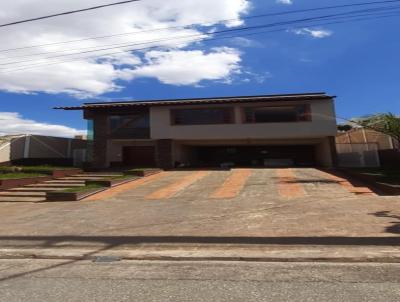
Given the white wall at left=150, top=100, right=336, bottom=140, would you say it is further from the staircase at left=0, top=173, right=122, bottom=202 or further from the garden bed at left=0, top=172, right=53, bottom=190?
the garden bed at left=0, top=172, right=53, bottom=190

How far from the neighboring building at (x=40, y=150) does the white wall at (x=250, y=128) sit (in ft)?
24.5

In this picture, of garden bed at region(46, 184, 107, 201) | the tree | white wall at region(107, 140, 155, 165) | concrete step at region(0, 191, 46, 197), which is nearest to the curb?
garden bed at region(46, 184, 107, 201)

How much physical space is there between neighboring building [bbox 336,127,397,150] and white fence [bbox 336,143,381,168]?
0.66 meters

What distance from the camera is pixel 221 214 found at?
39.2 ft

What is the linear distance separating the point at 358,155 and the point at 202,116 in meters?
11.3

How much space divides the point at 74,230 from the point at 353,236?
6.46m

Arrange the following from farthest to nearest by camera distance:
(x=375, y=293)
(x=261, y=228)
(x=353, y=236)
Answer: (x=261, y=228)
(x=353, y=236)
(x=375, y=293)

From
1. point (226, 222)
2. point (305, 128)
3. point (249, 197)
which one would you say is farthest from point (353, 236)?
point (305, 128)

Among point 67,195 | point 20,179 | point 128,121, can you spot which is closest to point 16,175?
point 20,179

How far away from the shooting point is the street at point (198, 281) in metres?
5.19

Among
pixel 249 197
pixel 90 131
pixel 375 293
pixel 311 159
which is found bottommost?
pixel 375 293

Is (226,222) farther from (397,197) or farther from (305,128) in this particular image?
(305,128)

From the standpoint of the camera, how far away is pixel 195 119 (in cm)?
3077

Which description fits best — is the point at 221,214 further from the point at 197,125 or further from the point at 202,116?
the point at 202,116
